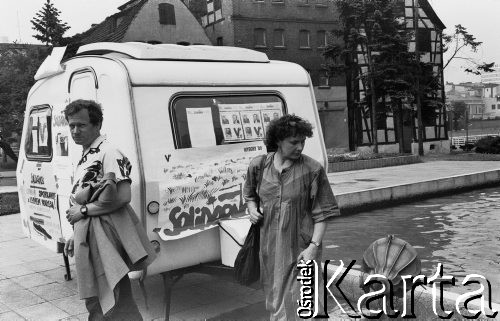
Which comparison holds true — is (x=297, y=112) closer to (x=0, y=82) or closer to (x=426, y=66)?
(x=0, y=82)

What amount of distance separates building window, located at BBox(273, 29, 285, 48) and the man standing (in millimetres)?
35892

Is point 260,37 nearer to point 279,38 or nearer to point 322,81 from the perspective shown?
point 279,38

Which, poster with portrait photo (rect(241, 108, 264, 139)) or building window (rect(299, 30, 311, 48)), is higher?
building window (rect(299, 30, 311, 48))

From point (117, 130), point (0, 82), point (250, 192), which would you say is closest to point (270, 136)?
point (250, 192)

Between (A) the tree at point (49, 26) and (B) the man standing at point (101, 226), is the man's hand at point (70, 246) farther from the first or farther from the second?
(A) the tree at point (49, 26)

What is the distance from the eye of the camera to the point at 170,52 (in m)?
5.42

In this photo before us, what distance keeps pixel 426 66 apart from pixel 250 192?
93.3 feet

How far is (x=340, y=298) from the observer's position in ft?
19.2

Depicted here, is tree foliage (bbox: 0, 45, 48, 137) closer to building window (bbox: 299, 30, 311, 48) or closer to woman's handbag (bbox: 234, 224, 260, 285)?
woman's handbag (bbox: 234, 224, 260, 285)

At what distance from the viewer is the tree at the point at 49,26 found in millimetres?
29547

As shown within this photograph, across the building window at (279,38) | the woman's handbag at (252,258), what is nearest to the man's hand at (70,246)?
the woman's handbag at (252,258)

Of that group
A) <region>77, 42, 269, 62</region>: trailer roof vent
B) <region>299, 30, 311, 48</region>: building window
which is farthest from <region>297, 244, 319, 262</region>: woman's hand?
<region>299, 30, 311, 48</region>: building window

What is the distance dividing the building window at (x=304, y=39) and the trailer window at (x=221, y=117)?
34830 millimetres

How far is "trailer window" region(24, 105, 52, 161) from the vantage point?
6.44 metres
